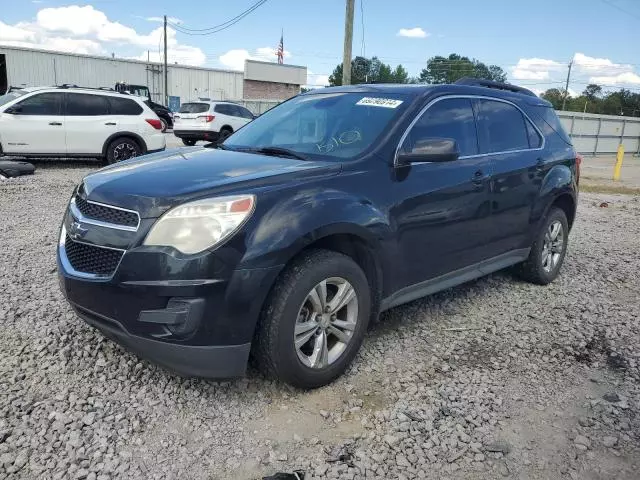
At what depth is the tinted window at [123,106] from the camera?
1229 cm

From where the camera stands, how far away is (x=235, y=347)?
9.11 ft

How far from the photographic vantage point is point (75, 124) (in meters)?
11.8

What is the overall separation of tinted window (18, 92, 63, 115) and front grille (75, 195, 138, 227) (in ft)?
32.4

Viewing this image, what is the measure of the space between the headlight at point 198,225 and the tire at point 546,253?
3.36m

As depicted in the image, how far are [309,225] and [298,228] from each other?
79 mm

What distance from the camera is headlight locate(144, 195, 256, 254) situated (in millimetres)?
2680

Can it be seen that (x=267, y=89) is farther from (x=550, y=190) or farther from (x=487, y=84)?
(x=550, y=190)

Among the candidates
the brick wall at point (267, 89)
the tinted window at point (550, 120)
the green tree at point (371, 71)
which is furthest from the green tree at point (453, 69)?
the tinted window at point (550, 120)

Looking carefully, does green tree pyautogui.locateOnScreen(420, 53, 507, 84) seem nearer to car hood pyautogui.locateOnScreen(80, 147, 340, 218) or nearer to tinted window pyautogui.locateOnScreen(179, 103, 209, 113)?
tinted window pyautogui.locateOnScreen(179, 103, 209, 113)

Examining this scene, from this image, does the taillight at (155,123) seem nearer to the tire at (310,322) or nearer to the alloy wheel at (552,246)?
the alloy wheel at (552,246)

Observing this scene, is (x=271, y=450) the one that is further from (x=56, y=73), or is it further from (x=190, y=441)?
(x=56, y=73)

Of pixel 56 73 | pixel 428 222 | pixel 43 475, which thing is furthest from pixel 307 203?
pixel 56 73

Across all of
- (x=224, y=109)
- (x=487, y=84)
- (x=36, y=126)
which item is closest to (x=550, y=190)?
(x=487, y=84)

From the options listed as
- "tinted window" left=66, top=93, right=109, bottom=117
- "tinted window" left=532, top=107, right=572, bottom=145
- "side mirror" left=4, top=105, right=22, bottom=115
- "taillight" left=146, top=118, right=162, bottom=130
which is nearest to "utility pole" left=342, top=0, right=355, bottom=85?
"taillight" left=146, top=118, right=162, bottom=130
